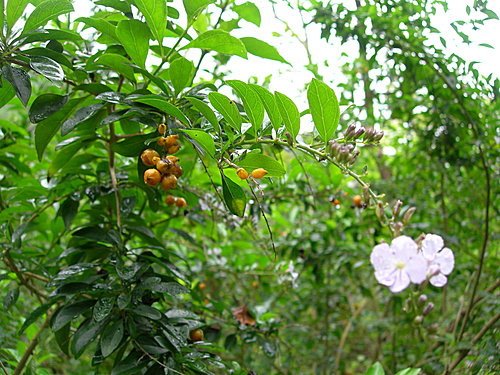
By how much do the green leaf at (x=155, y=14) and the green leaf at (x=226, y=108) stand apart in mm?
174

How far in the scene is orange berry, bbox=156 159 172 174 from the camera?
2.98ft

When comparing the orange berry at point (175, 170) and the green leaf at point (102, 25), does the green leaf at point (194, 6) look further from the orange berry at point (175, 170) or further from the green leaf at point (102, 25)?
the orange berry at point (175, 170)

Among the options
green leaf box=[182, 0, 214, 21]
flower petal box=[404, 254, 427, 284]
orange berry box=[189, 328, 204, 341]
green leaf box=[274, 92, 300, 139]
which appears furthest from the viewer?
orange berry box=[189, 328, 204, 341]

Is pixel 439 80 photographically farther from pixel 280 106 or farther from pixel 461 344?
pixel 280 106

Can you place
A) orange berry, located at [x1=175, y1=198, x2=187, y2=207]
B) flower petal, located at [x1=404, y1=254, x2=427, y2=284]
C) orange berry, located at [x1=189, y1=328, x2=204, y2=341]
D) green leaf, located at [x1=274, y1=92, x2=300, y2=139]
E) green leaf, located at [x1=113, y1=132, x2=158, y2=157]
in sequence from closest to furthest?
1. flower petal, located at [x1=404, y1=254, x2=427, y2=284]
2. green leaf, located at [x1=274, y1=92, x2=300, y2=139]
3. green leaf, located at [x1=113, y1=132, x2=158, y2=157]
4. orange berry, located at [x1=189, y1=328, x2=204, y2=341]
5. orange berry, located at [x1=175, y1=198, x2=187, y2=207]

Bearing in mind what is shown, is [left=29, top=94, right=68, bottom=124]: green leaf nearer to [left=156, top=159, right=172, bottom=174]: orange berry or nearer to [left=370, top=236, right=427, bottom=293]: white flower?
Answer: [left=156, top=159, right=172, bottom=174]: orange berry

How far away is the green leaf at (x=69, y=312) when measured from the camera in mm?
1000

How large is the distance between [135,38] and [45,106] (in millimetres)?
196

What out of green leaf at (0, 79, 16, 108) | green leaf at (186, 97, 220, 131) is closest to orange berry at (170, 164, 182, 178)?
green leaf at (186, 97, 220, 131)

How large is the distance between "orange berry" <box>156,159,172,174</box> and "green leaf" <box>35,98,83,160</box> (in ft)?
0.82

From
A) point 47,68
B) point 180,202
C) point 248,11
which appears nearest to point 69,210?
point 180,202

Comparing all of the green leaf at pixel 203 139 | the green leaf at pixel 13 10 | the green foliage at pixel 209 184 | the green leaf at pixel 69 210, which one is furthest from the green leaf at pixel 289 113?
the green leaf at pixel 69 210

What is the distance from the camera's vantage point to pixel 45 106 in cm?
98

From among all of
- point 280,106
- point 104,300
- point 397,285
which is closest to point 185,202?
point 104,300
